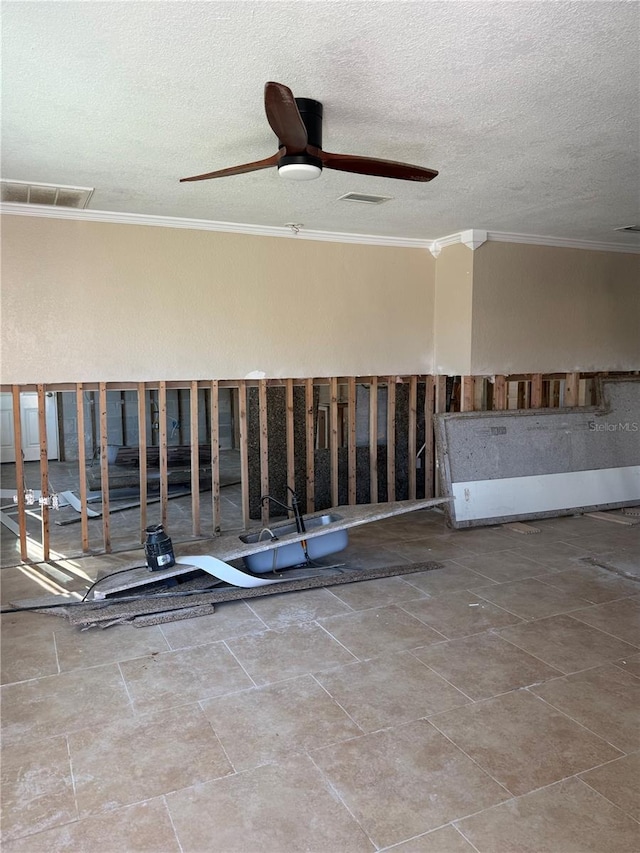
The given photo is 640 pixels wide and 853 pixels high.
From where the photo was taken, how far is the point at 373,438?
252 inches

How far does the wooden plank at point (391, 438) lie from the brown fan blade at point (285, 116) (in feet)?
12.6

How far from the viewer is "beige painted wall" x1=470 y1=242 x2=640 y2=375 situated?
20.5ft

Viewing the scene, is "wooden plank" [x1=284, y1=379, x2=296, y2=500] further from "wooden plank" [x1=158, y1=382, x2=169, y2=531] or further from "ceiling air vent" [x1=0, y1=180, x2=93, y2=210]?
"ceiling air vent" [x1=0, y1=180, x2=93, y2=210]

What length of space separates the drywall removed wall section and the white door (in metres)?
6.33

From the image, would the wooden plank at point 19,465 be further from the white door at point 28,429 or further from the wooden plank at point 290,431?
the white door at point 28,429

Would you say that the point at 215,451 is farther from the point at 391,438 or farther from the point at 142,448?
the point at 391,438

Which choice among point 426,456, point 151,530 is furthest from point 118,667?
point 426,456

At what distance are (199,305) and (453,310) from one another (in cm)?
264

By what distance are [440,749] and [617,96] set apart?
10.2 feet

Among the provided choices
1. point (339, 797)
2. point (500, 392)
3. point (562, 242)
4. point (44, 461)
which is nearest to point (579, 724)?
point (339, 797)

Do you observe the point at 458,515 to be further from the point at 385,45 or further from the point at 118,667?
the point at 385,45

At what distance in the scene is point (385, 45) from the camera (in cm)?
242

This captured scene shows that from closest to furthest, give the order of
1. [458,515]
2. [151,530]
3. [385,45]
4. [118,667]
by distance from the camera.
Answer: [385,45]
[118,667]
[151,530]
[458,515]

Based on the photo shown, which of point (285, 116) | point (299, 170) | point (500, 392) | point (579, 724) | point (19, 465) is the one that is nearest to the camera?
point (285, 116)
